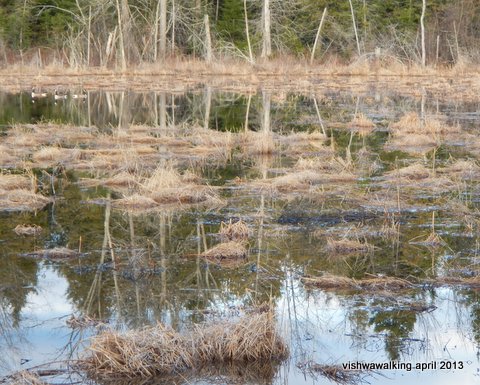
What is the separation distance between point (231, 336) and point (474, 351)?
1.86 metres

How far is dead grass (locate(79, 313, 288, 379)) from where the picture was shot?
18.6 feet

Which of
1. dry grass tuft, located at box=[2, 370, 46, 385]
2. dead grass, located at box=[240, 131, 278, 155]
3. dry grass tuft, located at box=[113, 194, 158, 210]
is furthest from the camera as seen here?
dead grass, located at box=[240, 131, 278, 155]

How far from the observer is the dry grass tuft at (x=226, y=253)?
27.7ft

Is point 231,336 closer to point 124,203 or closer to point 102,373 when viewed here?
point 102,373

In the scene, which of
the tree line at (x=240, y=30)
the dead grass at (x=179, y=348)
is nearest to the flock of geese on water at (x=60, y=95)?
the tree line at (x=240, y=30)

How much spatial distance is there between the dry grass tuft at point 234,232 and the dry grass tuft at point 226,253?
53cm

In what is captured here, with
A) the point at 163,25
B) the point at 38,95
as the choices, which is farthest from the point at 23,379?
the point at 163,25

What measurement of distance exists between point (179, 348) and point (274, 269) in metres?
2.42

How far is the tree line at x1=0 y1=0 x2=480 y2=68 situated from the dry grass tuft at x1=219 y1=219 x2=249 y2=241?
2899cm

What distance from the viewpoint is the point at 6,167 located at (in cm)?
1355

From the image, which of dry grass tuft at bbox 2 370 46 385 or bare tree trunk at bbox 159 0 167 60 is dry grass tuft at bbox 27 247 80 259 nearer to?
dry grass tuft at bbox 2 370 46 385

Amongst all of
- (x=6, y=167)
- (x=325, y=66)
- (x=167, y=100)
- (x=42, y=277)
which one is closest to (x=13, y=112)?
(x=167, y=100)

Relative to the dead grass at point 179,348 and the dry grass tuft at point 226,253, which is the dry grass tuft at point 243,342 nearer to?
the dead grass at point 179,348

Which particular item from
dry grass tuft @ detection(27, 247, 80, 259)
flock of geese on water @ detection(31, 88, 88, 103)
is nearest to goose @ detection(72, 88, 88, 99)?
flock of geese on water @ detection(31, 88, 88, 103)
